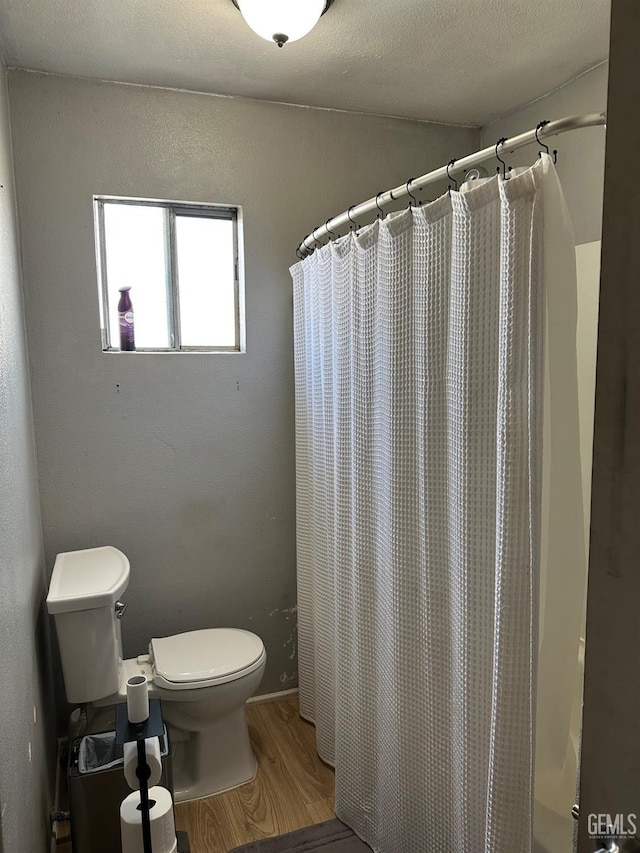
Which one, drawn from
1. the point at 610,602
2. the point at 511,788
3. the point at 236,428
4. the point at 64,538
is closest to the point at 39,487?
the point at 64,538

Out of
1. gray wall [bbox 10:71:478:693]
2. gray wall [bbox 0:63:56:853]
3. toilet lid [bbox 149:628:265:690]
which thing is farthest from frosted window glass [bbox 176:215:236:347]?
toilet lid [bbox 149:628:265:690]

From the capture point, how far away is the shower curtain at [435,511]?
122cm

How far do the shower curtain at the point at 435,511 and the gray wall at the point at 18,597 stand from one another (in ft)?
3.02

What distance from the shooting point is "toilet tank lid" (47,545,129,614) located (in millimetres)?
1783

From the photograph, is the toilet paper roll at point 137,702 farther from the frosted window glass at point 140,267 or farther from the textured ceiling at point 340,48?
the textured ceiling at point 340,48

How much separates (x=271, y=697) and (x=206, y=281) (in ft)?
6.06

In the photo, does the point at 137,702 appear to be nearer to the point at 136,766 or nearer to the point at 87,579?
the point at 136,766

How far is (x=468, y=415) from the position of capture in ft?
4.40

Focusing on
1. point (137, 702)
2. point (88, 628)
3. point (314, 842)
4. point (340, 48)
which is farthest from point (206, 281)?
point (314, 842)

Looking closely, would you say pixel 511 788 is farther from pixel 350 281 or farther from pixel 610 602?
pixel 350 281

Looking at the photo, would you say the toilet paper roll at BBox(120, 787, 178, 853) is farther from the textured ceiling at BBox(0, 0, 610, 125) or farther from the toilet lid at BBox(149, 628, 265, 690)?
the textured ceiling at BBox(0, 0, 610, 125)

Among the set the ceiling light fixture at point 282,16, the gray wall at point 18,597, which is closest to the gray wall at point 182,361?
the gray wall at point 18,597

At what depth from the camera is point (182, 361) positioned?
7.68ft

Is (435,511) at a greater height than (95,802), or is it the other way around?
(435,511)
